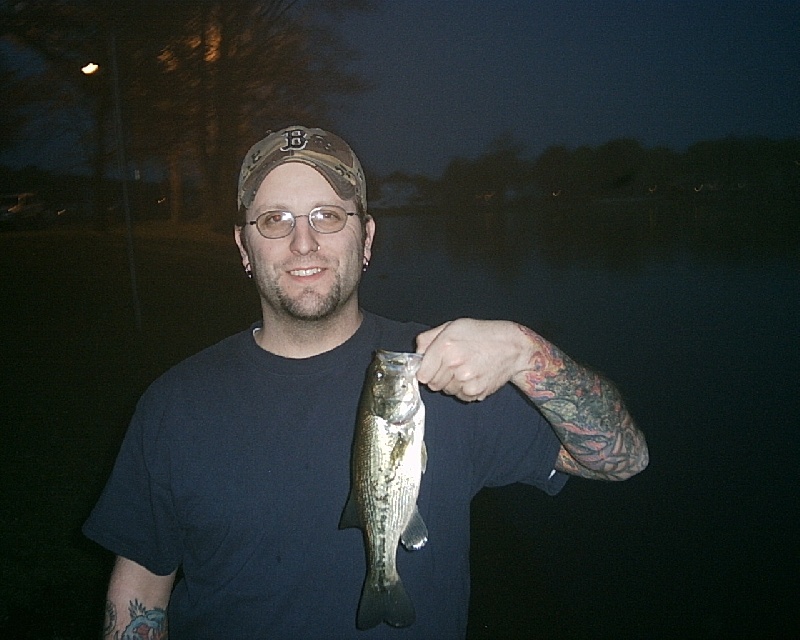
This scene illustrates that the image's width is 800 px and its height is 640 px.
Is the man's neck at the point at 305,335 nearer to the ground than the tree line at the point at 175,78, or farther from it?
nearer to the ground

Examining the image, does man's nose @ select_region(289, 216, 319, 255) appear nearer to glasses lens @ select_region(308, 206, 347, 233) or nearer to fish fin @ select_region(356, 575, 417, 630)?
glasses lens @ select_region(308, 206, 347, 233)

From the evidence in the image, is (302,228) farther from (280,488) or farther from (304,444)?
(280,488)

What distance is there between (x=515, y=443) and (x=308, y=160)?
1.52m

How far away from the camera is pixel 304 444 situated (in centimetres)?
263

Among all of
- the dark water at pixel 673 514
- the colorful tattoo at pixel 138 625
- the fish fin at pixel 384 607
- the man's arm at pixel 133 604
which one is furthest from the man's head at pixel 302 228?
the dark water at pixel 673 514

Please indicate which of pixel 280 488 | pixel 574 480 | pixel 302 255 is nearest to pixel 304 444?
pixel 280 488

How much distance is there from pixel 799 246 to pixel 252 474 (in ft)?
147

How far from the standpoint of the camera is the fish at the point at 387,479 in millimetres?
2373

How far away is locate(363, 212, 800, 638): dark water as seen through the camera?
534 centimetres

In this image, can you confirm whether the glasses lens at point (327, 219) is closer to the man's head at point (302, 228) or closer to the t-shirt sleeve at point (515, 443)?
the man's head at point (302, 228)

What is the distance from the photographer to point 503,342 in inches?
103

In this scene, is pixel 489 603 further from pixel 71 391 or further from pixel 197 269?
pixel 197 269

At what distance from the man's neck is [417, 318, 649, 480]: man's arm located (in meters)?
0.43

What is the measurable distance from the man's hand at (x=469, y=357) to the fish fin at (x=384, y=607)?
731 mm
